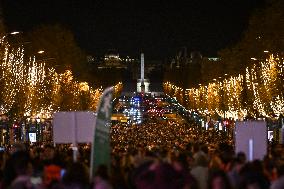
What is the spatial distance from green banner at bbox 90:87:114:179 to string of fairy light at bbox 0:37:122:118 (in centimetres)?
4067

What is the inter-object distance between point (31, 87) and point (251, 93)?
842 inches

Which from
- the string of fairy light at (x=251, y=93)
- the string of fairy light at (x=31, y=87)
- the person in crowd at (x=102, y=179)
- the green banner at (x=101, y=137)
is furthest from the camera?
the string of fairy light at (x=251, y=93)

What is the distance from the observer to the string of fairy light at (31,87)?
6178 cm

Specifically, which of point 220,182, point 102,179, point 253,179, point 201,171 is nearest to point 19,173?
point 102,179

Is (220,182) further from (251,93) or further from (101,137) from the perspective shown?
(251,93)

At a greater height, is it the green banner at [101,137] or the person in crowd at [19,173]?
the green banner at [101,137]

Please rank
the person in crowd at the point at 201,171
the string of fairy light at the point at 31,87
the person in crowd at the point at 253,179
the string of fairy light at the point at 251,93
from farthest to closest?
the string of fairy light at the point at 251,93
the string of fairy light at the point at 31,87
the person in crowd at the point at 201,171
the person in crowd at the point at 253,179

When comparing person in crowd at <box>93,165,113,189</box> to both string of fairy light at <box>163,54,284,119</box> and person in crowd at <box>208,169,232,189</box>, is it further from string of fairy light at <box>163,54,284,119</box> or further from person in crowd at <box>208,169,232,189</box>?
string of fairy light at <box>163,54,284,119</box>

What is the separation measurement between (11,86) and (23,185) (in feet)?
165

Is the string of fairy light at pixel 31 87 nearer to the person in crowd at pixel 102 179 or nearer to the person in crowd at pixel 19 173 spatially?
the person in crowd at pixel 19 173

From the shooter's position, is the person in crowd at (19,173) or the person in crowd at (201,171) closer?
the person in crowd at (19,173)

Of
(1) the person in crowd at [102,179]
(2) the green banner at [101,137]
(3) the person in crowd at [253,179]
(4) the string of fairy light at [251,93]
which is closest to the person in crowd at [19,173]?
(1) the person in crowd at [102,179]

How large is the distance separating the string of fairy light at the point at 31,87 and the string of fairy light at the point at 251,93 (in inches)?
646

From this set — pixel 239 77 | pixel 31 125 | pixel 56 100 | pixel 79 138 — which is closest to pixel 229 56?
pixel 239 77
